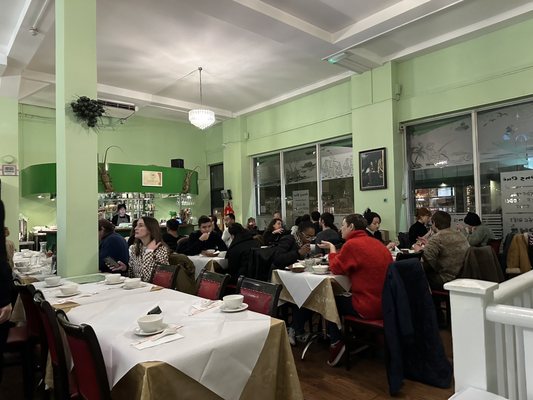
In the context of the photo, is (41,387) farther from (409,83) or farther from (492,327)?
(409,83)

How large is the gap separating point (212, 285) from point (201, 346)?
4.22 feet

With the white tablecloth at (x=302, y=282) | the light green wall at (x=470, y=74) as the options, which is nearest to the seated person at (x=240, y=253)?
the white tablecloth at (x=302, y=282)

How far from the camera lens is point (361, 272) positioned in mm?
3055

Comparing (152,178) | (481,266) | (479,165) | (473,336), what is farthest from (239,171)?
(473,336)

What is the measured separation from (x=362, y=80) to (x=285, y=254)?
4614 mm

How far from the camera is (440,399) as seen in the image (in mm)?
2648

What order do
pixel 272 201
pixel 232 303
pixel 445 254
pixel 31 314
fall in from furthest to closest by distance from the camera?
pixel 272 201
pixel 445 254
pixel 31 314
pixel 232 303

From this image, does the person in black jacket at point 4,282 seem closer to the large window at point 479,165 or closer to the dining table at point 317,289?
the dining table at point 317,289

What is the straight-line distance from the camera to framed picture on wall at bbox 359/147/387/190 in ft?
22.4

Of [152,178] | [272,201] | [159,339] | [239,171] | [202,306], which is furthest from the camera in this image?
[239,171]

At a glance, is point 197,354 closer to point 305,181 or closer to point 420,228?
point 420,228

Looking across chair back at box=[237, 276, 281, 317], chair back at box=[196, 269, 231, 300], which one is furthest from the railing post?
chair back at box=[196, 269, 231, 300]

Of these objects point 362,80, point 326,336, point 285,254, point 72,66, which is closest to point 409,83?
point 362,80

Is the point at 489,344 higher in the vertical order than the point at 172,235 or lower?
lower
